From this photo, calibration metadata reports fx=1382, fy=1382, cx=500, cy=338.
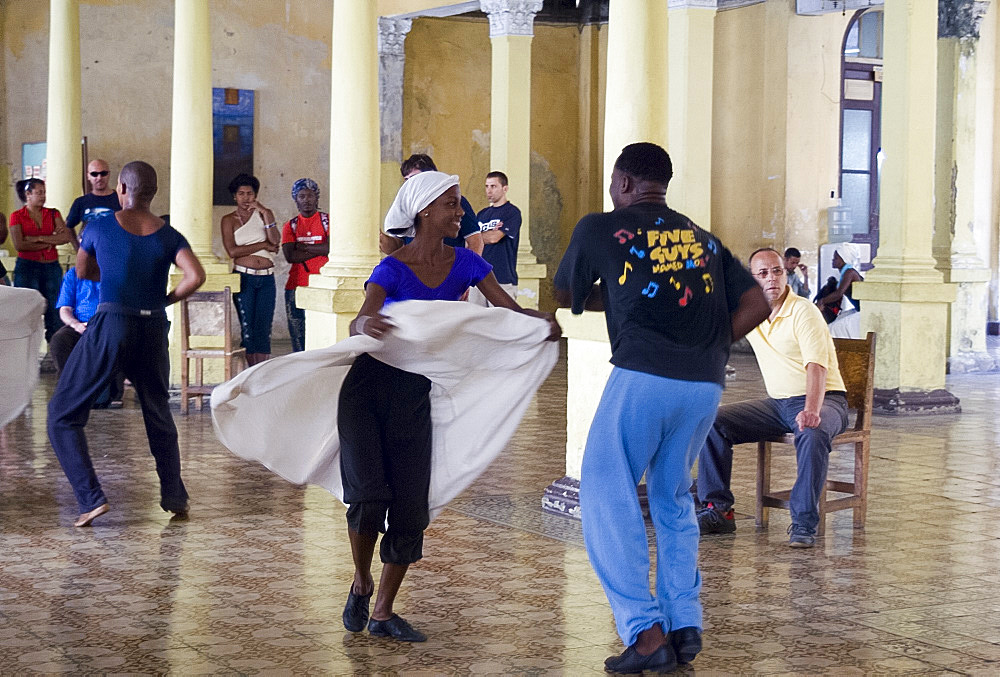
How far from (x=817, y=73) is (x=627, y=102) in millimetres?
9879

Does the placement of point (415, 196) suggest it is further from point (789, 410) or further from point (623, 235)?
point (789, 410)

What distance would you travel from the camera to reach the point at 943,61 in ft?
44.7

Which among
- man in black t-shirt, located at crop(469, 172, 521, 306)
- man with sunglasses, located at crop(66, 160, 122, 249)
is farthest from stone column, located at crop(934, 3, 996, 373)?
man with sunglasses, located at crop(66, 160, 122, 249)

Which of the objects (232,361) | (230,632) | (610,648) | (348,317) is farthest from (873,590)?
(232,361)

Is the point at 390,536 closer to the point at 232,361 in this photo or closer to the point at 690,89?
the point at 232,361

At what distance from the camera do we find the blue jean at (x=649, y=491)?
4.21 m

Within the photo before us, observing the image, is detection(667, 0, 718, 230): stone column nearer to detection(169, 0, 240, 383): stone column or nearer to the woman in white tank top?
the woman in white tank top

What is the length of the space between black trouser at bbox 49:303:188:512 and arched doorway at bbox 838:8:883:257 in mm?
11445

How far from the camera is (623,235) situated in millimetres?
4195

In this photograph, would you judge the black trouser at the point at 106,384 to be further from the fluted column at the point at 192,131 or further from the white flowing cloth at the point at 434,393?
the fluted column at the point at 192,131

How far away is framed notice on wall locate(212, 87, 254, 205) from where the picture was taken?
16.1 m

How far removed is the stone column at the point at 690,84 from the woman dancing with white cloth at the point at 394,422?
7920mm

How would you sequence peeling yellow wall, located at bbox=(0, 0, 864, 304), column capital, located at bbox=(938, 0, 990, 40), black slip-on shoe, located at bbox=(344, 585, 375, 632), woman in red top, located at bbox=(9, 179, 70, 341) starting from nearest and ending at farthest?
1. black slip-on shoe, located at bbox=(344, 585, 375, 632)
2. woman in red top, located at bbox=(9, 179, 70, 341)
3. column capital, located at bbox=(938, 0, 990, 40)
4. peeling yellow wall, located at bbox=(0, 0, 864, 304)

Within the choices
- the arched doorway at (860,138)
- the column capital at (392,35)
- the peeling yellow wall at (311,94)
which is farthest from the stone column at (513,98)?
the arched doorway at (860,138)
